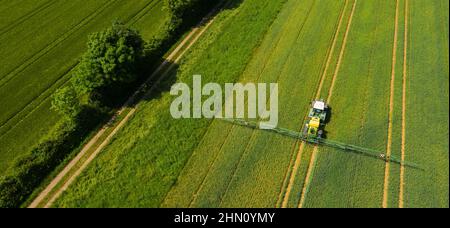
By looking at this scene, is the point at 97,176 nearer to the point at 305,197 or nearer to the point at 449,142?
the point at 305,197

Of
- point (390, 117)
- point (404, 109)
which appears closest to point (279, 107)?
point (390, 117)

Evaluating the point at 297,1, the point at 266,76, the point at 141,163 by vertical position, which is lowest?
the point at 141,163

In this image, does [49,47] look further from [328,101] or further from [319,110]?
[328,101]

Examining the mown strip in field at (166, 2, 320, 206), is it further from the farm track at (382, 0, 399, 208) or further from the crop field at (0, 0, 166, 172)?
the crop field at (0, 0, 166, 172)

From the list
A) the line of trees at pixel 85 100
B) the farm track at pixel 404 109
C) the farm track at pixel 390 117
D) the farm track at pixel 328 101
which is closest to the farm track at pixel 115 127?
the line of trees at pixel 85 100

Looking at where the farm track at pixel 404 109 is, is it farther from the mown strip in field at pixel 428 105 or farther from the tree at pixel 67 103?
the tree at pixel 67 103

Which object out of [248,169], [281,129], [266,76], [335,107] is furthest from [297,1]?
[248,169]
